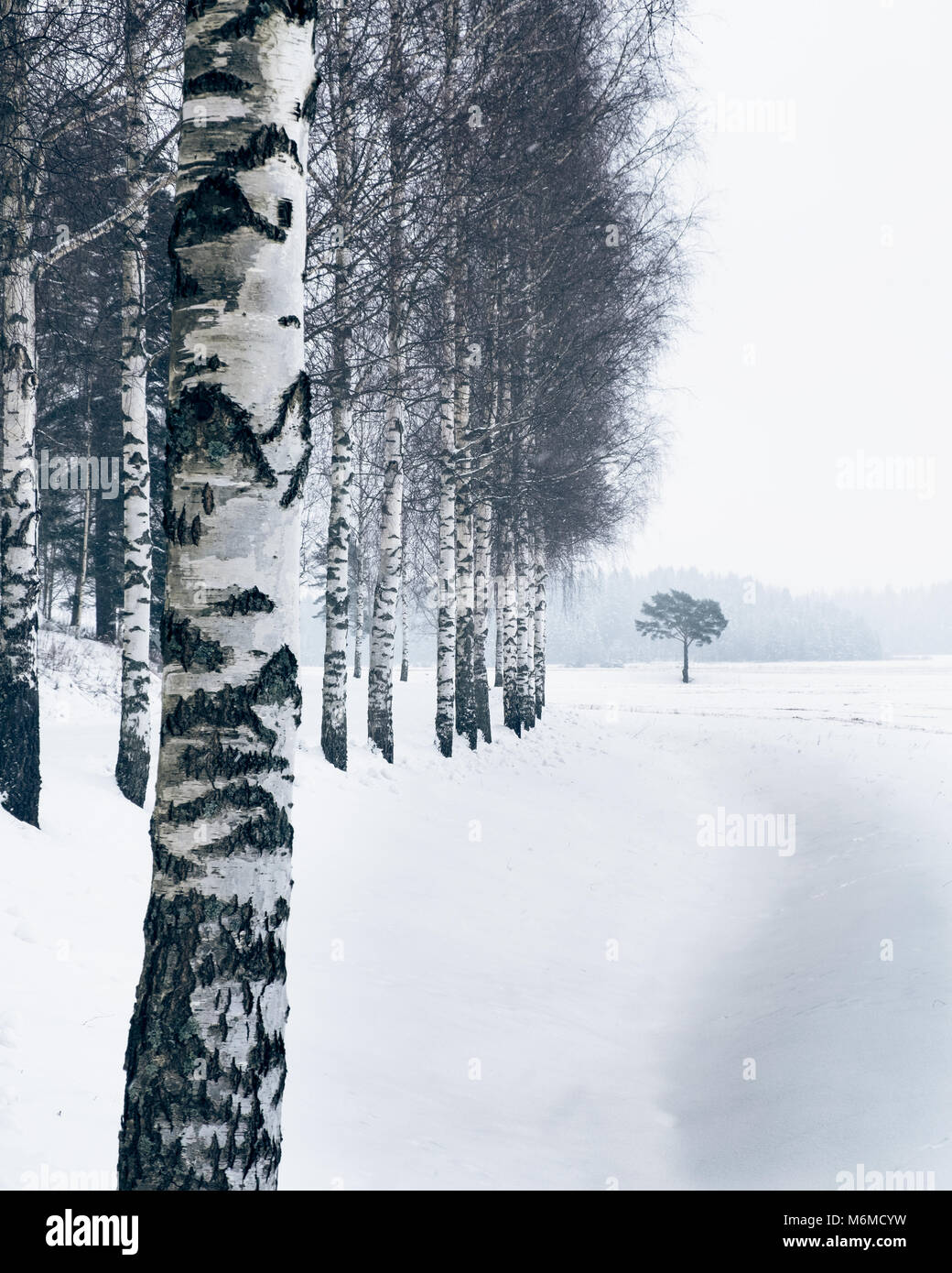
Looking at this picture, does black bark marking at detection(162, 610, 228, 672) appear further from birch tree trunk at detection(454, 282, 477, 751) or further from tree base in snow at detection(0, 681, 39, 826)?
birch tree trunk at detection(454, 282, 477, 751)

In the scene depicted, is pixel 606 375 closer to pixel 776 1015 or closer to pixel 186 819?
pixel 776 1015

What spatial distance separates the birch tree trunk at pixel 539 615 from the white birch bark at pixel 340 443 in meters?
8.09

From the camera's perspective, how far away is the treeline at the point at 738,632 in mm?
107812

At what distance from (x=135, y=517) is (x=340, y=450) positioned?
3.80 meters

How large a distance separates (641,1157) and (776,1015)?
2054mm

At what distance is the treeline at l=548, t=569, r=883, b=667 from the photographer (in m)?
108

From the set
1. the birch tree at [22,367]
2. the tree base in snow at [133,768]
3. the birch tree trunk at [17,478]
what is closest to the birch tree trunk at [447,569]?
the tree base in snow at [133,768]

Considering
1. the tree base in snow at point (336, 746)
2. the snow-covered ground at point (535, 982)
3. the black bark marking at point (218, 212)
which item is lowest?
the snow-covered ground at point (535, 982)

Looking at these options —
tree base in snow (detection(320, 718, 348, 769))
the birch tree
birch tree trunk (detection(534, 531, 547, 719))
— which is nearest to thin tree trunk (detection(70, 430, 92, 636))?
birch tree trunk (detection(534, 531, 547, 719))

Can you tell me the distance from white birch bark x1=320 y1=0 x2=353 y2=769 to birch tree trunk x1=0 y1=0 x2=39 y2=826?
277cm

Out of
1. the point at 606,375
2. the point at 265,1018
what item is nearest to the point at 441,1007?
the point at 265,1018

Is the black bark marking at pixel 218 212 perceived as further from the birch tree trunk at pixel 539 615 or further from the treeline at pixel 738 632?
the treeline at pixel 738 632

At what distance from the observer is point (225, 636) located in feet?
7.38
